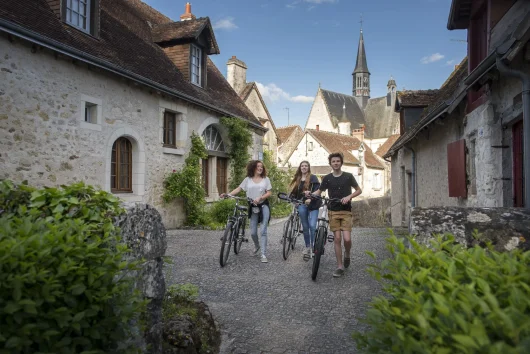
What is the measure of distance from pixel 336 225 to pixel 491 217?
3.20 m

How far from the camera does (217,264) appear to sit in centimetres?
658

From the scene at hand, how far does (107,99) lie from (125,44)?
7.82ft

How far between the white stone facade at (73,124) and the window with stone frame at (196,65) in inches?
84.3

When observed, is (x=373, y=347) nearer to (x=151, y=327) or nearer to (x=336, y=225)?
(x=151, y=327)

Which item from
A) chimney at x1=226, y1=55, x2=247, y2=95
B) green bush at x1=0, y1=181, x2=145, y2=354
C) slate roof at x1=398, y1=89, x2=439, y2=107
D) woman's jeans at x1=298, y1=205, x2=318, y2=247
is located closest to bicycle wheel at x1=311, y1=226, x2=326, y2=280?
woman's jeans at x1=298, y1=205, x2=318, y2=247

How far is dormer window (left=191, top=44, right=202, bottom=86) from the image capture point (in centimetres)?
1356

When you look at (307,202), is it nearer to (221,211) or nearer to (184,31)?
(221,211)

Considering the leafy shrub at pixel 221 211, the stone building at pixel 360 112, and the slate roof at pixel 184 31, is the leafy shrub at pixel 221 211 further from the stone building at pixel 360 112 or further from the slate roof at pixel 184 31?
the stone building at pixel 360 112

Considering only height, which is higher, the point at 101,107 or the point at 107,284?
the point at 101,107

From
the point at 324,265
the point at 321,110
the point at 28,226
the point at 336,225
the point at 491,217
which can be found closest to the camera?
the point at 28,226

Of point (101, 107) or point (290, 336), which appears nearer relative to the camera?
point (290, 336)

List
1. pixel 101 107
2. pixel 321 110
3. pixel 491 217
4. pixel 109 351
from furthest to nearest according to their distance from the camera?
pixel 321 110, pixel 101 107, pixel 491 217, pixel 109 351

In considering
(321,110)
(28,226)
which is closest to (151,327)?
(28,226)

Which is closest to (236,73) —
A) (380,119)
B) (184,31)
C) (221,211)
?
(184,31)
